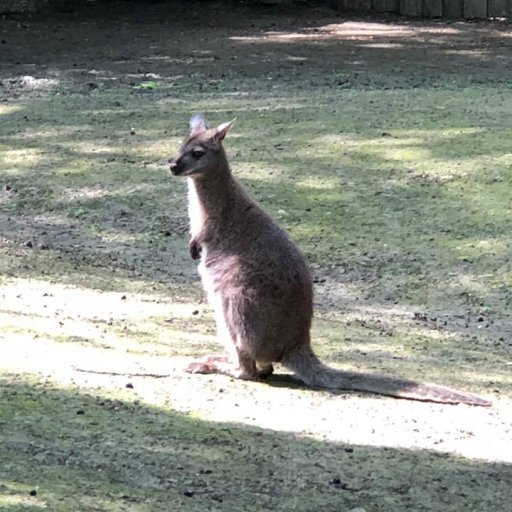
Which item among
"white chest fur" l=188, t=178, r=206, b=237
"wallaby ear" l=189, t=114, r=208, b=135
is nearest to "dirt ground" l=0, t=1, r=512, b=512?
"white chest fur" l=188, t=178, r=206, b=237

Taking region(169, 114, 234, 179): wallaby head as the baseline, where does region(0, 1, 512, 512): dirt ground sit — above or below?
A: below

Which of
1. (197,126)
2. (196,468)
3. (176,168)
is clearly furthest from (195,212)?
(196,468)

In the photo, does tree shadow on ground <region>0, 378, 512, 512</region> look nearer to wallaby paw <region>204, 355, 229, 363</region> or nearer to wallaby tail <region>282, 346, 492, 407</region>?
wallaby tail <region>282, 346, 492, 407</region>

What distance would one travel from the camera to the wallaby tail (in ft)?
15.9

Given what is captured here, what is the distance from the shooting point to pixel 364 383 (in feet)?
16.5

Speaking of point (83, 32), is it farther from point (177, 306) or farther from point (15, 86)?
point (177, 306)

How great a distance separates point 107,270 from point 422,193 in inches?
93.4

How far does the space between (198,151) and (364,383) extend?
1.44m

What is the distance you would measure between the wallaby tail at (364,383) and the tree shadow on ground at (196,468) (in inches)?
21.7

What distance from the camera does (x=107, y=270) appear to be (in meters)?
Answer: 7.43

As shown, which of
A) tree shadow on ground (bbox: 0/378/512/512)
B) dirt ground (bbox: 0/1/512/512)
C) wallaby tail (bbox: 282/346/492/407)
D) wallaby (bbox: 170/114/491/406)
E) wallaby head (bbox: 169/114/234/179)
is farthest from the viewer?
wallaby head (bbox: 169/114/234/179)

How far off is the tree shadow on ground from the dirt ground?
12 mm

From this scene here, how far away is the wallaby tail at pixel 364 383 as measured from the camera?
191 inches

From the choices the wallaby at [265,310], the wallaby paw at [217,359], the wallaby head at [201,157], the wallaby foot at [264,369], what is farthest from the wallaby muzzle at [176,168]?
the wallaby foot at [264,369]
